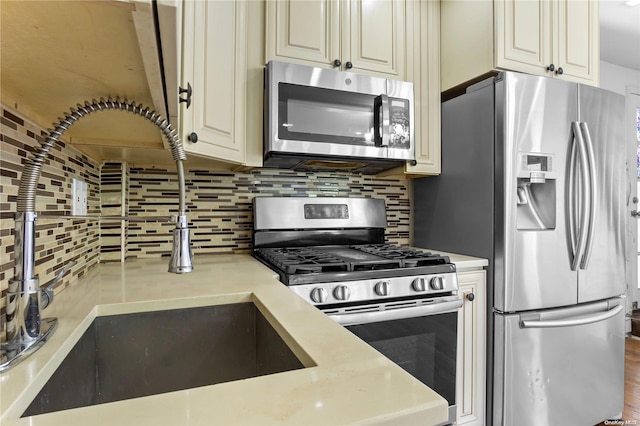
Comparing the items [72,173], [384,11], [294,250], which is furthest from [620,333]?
[72,173]

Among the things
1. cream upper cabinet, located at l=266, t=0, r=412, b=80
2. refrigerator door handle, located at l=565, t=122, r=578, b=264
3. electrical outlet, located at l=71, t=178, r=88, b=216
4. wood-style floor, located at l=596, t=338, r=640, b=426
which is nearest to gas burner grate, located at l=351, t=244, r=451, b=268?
refrigerator door handle, located at l=565, t=122, r=578, b=264

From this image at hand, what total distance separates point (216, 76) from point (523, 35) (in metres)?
1.56

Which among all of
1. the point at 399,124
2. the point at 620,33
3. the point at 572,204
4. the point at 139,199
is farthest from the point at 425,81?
the point at 620,33

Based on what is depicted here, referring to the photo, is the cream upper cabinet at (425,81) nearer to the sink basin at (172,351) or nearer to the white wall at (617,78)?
the sink basin at (172,351)

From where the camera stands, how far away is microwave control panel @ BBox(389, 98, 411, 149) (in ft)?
5.84

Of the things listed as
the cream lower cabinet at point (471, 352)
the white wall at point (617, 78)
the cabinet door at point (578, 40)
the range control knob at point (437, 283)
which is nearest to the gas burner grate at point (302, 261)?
the range control knob at point (437, 283)

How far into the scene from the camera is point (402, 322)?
139 cm

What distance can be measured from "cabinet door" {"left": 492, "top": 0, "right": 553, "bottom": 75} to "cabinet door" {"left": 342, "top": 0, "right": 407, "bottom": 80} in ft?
1.54

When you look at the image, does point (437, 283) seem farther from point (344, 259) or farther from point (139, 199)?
point (139, 199)

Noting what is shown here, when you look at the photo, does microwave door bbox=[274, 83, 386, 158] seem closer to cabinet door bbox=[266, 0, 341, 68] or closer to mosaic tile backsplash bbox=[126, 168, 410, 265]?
cabinet door bbox=[266, 0, 341, 68]

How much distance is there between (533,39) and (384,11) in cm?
79

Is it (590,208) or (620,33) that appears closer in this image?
(590,208)

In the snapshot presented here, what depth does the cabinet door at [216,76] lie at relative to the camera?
3.72 ft

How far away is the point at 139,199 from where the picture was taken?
167cm
